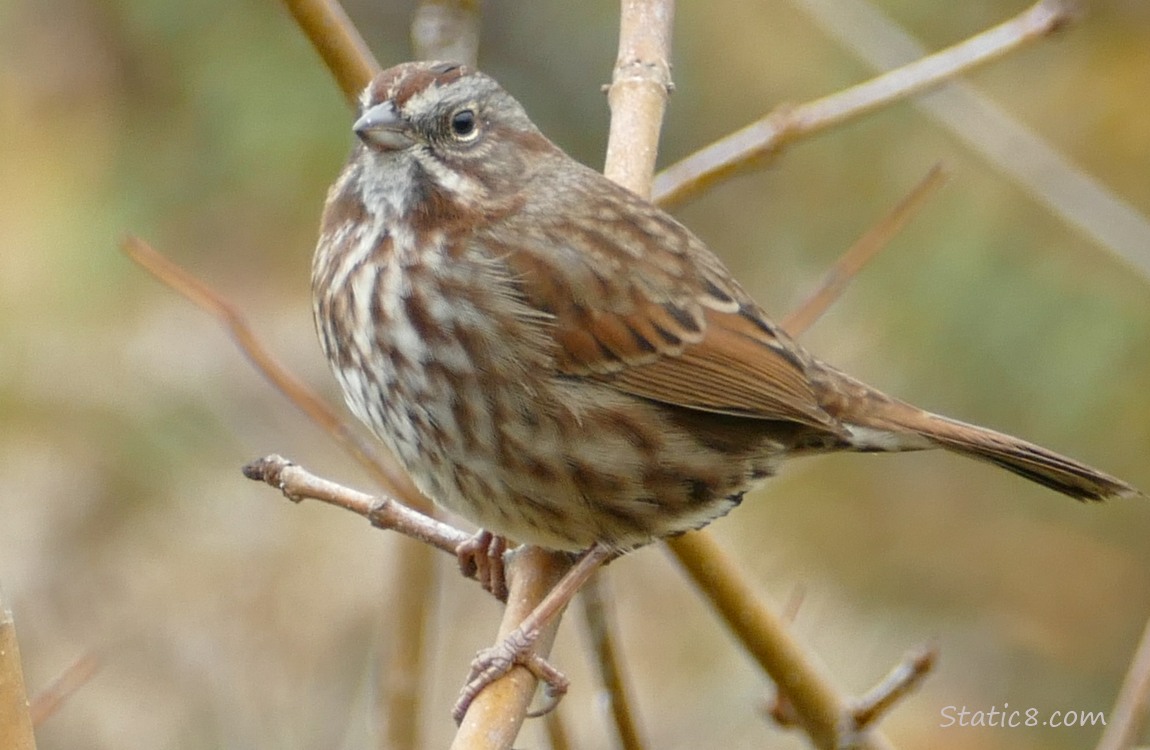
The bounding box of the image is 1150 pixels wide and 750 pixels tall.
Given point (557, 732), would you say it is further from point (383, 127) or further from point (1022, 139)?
point (1022, 139)

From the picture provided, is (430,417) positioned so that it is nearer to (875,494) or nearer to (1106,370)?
(1106,370)

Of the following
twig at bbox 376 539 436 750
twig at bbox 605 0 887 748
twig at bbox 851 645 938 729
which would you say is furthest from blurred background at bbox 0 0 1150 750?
twig at bbox 851 645 938 729

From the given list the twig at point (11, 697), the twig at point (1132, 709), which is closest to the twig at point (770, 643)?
the twig at point (1132, 709)

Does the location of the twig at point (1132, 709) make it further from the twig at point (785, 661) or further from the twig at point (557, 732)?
the twig at point (557, 732)

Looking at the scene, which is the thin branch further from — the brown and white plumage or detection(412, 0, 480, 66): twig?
detection(412, 0, 480, 66): twig

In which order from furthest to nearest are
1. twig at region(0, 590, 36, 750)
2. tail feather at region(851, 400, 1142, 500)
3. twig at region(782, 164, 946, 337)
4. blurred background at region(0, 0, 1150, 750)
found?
1. blurred background at region(0, 0, 1150, 750)
2. twig at region(782, 164, 946, 337)
3. tail feather at region(851, 400, 1142, 500)
4. twig at region(0, 590, 36, 750)

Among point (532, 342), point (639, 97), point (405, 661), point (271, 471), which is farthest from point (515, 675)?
point (639, 97)

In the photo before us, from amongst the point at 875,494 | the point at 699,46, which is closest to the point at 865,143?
the point at 699,46
